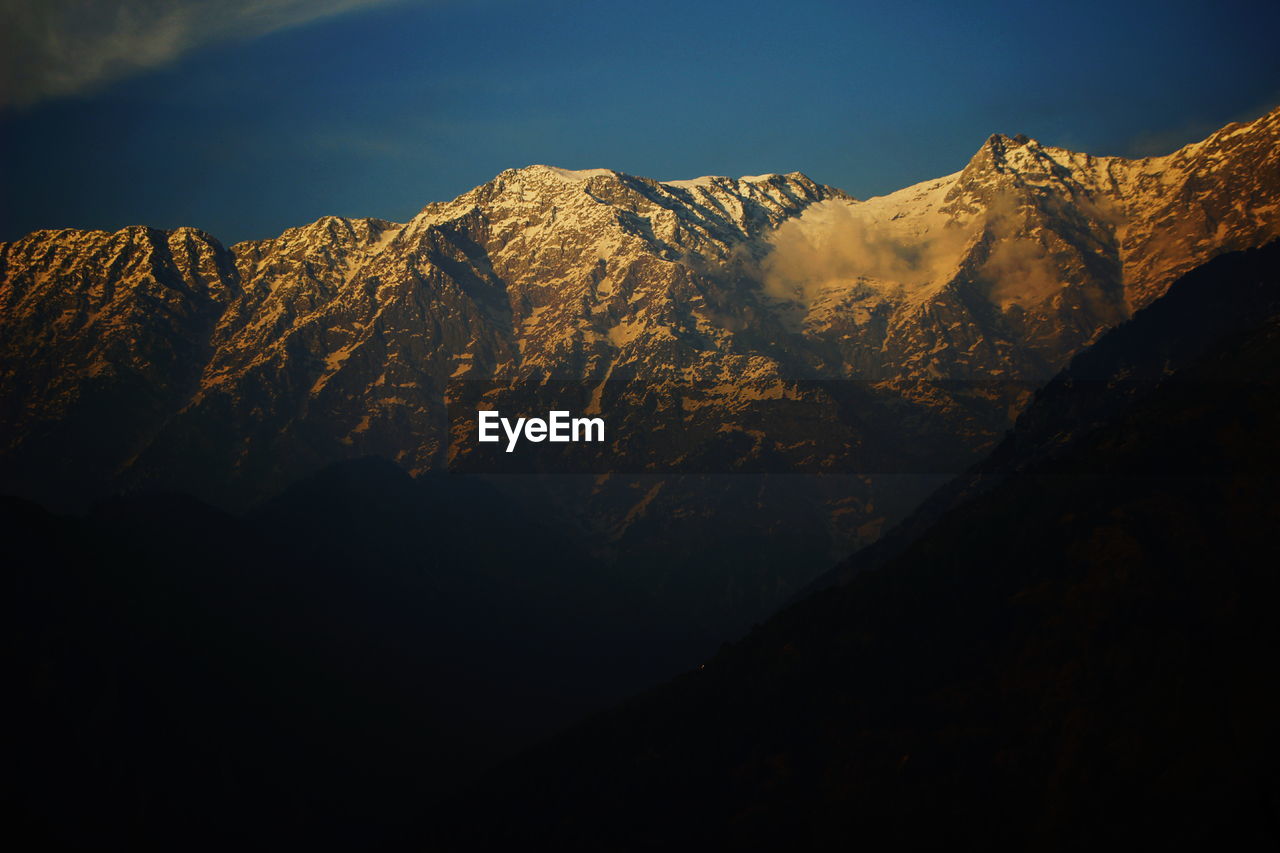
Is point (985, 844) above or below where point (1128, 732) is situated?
below

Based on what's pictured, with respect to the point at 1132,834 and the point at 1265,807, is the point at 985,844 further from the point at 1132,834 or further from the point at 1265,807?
the point at 1265,807

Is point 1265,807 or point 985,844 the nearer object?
point 1265,807

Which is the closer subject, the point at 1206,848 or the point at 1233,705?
the point at 1206,848

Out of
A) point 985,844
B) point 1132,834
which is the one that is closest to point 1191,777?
point 1132,834

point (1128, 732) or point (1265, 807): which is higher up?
point (1128, 732)

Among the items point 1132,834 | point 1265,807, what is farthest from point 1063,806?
point 1265,807

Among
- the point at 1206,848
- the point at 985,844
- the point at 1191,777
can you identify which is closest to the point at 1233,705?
the point at 1191,777

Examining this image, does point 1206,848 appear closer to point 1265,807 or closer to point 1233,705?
point 1265,807

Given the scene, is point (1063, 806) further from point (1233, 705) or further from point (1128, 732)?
point (1233, 705)
